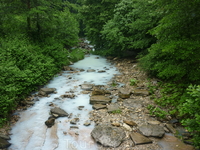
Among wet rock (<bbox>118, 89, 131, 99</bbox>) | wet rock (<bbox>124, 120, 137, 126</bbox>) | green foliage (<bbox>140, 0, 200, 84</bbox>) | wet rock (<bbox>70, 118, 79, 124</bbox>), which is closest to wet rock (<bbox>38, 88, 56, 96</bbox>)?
wet rock (<bbox>70, 118, 79, 124</bbox>)

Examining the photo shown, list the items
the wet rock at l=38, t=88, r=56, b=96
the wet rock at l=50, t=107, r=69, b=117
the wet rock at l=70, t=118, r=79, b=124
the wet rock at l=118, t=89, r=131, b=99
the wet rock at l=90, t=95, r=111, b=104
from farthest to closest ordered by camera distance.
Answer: the wet rock at l=38, t=88, r=56, b=96, the wet rock at l=118, t=89, r=131, b=99, the wet rock at l=90, t=95, r=111, b=104, the wet rock at l=50, t=107, r=69, b=117, the wet rock at l=70, t=118, r=79, b=124

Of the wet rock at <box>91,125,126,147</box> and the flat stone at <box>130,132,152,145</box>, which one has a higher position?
the wet rock at <box>91,125,126,147</box>

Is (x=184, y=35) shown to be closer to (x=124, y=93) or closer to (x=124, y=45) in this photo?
(x=124, y=93)

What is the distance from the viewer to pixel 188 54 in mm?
5125

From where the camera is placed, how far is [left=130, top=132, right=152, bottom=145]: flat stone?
4660 mm

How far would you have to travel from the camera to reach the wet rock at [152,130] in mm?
4953

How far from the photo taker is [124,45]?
14.1 meters

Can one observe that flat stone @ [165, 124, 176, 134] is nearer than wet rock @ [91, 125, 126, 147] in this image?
No

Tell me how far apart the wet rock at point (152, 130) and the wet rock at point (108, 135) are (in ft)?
2.12

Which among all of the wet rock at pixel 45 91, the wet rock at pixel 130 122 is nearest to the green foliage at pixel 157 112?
the wet rock at pixel 130 122

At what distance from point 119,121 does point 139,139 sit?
115 cm

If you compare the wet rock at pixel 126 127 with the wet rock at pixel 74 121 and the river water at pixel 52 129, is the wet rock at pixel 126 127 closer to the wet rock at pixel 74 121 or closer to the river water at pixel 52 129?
the river water at pixel 52 129

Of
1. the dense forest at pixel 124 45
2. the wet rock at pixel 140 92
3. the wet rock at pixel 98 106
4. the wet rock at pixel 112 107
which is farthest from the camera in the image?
the wet rock at pixel 140 92

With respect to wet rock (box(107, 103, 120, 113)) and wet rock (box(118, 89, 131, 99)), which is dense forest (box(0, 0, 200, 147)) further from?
wet rock (box(107, 103, 120, 113))
